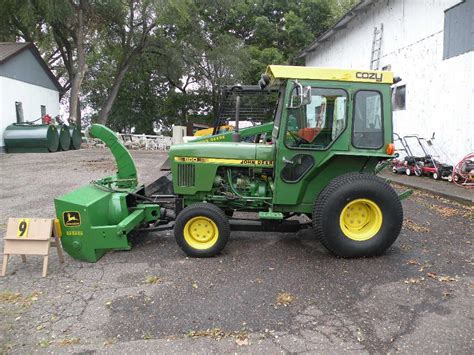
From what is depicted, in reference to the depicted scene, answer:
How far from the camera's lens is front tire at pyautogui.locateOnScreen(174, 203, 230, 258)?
4.79 m

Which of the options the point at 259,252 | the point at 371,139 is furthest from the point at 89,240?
the point at 371,139

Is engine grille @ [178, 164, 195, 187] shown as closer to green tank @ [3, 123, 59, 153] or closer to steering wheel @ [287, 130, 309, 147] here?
steering wheel @ [287, 130, 309, 147]

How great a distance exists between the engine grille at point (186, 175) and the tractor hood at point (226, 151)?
0.46 ft

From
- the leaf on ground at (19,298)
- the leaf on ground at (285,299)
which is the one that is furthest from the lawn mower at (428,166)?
the leaf on ground at (19,298)

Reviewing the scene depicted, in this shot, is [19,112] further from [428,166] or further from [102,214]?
[428,166]

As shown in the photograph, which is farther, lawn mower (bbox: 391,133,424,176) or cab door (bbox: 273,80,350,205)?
lawn mower (bbox: 391,133,424,176)

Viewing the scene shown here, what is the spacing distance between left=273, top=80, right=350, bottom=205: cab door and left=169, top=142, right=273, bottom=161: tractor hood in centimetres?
23

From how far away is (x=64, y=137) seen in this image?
18.8m

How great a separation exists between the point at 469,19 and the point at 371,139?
708 centimetres

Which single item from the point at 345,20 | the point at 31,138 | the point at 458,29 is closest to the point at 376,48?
the point at 345,20

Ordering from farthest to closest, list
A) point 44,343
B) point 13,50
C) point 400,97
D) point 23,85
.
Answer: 1. point 23,85
2. point 13,50
3. point 400,97
4. point 44,343

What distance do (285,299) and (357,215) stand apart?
1.61m

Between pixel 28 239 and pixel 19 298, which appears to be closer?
pixel 19 298

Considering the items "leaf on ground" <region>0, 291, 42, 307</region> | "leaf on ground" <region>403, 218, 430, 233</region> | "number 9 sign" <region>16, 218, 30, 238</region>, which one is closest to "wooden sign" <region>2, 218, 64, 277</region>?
"number 9 sign" <region>16, 218, 30, 238</region>
